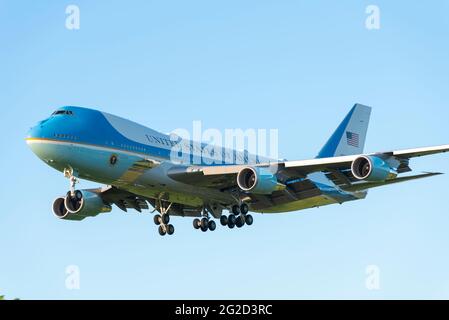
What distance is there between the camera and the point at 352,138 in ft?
207

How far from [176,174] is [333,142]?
668 inches

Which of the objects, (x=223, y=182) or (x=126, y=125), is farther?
(x=223, y=182)

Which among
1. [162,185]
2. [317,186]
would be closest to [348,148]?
[317,186]

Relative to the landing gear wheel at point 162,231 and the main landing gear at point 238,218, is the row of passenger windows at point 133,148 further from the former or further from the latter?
the main landing gear at point 238,218

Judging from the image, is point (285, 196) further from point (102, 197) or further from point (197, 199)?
point (102, 197)

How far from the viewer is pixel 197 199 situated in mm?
53250

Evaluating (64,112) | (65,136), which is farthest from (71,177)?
(64,112)

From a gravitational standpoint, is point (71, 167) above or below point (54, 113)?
below

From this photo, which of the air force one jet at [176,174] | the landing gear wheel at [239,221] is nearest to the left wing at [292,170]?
the air force one jet at [176,174]

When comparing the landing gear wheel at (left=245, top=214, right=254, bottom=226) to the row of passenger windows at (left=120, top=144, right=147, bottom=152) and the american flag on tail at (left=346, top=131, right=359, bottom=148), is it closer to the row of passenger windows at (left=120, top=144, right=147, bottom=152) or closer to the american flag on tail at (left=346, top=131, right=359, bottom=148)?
the row of passenger windows at (left=120, top=144, right=147, bottom=152)

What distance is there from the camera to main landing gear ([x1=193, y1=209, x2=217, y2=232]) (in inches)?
2167

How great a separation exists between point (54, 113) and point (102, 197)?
11434 millimetres

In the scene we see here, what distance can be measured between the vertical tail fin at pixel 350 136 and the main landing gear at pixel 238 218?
33.4 ft
